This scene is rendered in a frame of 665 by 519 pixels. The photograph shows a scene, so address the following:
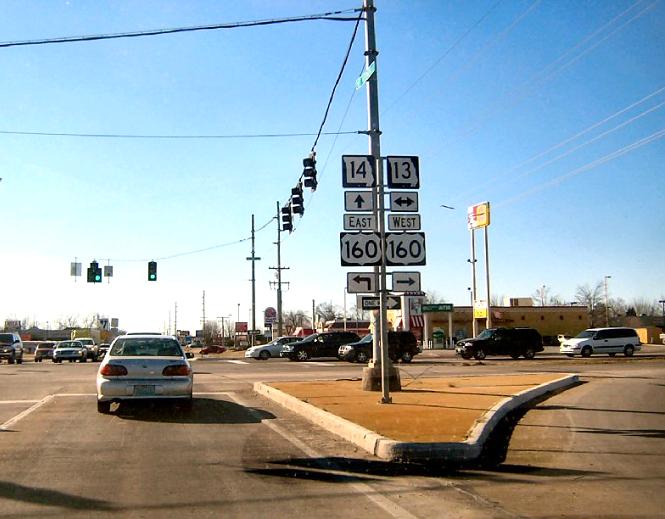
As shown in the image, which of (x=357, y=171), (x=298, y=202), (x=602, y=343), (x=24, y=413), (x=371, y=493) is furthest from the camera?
(x=602, y=343)

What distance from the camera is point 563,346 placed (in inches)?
1676

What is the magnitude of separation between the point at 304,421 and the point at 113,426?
131 inches

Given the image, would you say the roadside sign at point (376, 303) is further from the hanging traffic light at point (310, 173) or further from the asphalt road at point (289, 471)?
the hanging traffic light at point (310, 173)

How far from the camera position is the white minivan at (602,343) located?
4150 centimetres

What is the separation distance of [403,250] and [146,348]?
18.3ft

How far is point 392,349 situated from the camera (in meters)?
36.6

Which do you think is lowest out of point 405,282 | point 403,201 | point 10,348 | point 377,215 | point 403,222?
point 10,348

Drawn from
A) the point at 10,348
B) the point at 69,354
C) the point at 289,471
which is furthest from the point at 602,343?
the point at 289,471

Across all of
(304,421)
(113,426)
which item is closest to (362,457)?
(304,421)

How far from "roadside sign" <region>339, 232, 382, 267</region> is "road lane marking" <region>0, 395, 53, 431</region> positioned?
22.0 feet

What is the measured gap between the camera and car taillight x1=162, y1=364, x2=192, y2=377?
43.2 ft

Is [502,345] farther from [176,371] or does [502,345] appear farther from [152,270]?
[176,371]

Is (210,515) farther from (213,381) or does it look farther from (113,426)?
(213,381)

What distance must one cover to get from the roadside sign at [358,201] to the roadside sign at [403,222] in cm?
57
